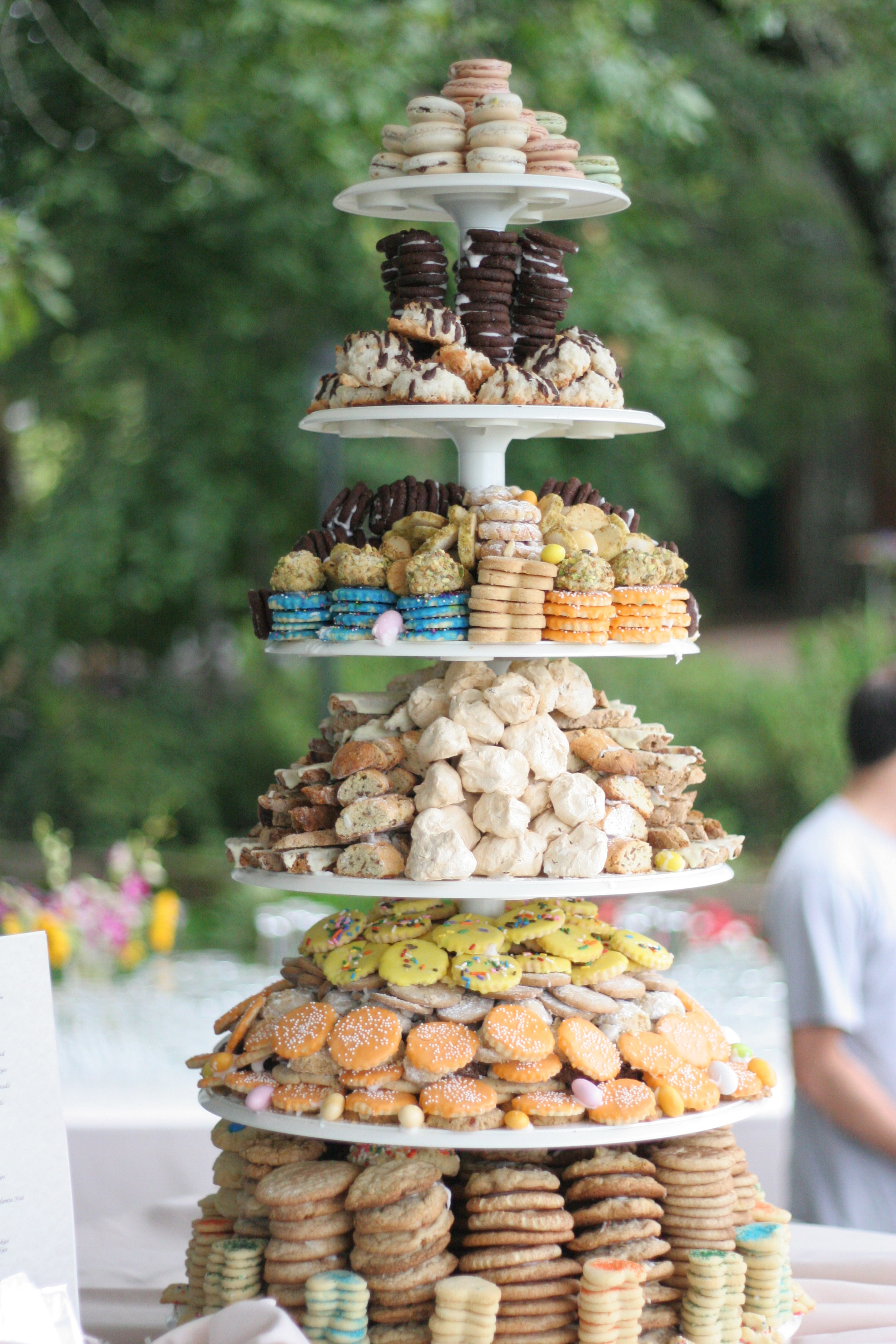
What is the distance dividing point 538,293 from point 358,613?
0.65 meters

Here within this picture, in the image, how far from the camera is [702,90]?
737 cm

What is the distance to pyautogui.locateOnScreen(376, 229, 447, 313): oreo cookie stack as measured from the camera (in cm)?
233

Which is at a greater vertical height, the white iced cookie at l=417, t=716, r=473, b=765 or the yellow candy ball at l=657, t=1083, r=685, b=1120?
the white iced cookie at l=417, t=716, r=473, b=765

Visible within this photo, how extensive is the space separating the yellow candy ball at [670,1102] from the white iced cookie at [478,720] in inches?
23.1

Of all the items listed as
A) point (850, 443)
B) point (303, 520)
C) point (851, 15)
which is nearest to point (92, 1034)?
point (303, 520)

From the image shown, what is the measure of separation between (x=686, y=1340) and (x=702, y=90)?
676 cm

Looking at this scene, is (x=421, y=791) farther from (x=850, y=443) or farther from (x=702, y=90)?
(x=850, y=443)

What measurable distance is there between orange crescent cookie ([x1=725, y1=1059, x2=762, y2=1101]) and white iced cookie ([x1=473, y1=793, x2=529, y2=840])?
538mm

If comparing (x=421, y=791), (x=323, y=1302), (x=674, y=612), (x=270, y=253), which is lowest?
(x=323, y=1302)

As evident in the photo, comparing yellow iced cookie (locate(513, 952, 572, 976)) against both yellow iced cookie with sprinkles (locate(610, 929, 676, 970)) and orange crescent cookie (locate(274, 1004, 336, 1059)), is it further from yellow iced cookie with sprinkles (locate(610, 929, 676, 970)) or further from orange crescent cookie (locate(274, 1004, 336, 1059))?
orange crescent cookie (locate(274, 1004, 336, 1059))

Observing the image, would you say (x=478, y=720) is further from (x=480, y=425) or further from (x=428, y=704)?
(x=480, y=425)

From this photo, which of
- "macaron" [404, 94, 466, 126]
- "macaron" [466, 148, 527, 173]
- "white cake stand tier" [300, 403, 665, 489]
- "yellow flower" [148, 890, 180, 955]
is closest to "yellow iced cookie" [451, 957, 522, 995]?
"white cake stand tier" [300, 403, 665, 489]

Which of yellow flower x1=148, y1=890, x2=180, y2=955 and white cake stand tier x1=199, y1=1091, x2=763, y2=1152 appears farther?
yellow flower x1=148, y1=890, x2=180, y2=955

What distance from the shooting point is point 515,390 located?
2168 millimetres
